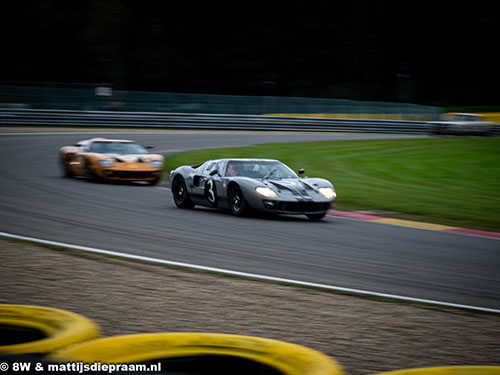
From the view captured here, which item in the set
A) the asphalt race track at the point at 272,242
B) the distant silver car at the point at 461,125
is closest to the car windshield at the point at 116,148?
the asphalt race track at the point at 272,242

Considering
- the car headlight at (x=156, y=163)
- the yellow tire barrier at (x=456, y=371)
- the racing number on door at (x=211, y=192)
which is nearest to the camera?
the yellow tire barrier at (x=456, y=371)

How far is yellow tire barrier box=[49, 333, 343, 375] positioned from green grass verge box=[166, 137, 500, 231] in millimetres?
8351

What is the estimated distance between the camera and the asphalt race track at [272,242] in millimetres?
7070

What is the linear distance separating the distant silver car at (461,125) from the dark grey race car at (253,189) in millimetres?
27629

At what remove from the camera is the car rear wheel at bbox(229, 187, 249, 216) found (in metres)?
11.6

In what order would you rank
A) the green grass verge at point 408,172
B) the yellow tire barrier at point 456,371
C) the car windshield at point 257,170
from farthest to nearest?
the green grass verge at point 408,172 < the car windshield at point 257,170 < the yellow tire barrier at point 456,371

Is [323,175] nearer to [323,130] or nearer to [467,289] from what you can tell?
[467,289]

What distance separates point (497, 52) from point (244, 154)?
6273 cm

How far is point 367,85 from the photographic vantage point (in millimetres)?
81000

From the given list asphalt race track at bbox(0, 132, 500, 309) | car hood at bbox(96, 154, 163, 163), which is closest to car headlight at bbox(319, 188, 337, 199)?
asphalt race track at bbox(0, 132, 500, 309)

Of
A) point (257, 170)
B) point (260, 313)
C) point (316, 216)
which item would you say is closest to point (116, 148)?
point (257, 170)

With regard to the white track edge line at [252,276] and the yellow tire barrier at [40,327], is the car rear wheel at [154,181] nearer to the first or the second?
the white track edge line at [252,276]

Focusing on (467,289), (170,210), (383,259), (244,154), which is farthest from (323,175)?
(467,289)

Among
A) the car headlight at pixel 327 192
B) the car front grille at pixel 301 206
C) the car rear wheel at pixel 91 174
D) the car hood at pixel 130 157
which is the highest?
the car headlight at pixel 327 192
